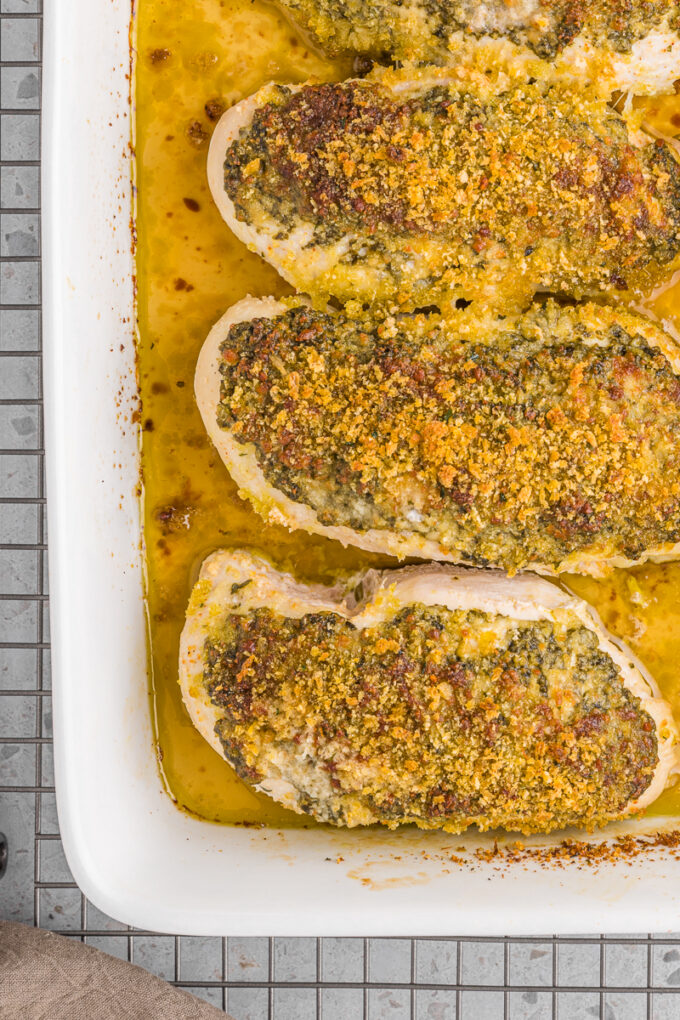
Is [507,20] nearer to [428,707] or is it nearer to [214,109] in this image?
[214,109]

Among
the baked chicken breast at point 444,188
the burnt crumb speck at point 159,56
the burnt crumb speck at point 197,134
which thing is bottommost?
the baked chicken breast at point 444,188

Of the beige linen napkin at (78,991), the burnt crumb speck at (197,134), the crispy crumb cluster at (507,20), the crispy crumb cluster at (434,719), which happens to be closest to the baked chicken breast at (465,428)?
the crispy crumb cluster at (434,719)

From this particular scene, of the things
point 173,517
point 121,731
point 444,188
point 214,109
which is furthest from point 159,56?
point 121,731

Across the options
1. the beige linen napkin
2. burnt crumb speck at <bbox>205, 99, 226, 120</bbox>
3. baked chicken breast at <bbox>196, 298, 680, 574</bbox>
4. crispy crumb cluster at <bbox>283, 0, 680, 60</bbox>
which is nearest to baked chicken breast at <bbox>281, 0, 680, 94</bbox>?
crispy crumb cluster at <bbox>283, 0, 680, 60</bbox>

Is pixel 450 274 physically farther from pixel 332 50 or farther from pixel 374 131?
Result: pixel 332 50

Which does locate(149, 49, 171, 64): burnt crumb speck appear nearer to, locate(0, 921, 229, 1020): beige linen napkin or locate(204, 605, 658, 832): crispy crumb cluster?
locate(204, 605, 658, 832): crispy crumb cluster

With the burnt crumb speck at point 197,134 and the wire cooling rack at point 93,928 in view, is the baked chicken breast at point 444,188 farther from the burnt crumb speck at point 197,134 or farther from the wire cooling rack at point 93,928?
the wire cooling rack at point 93,928
